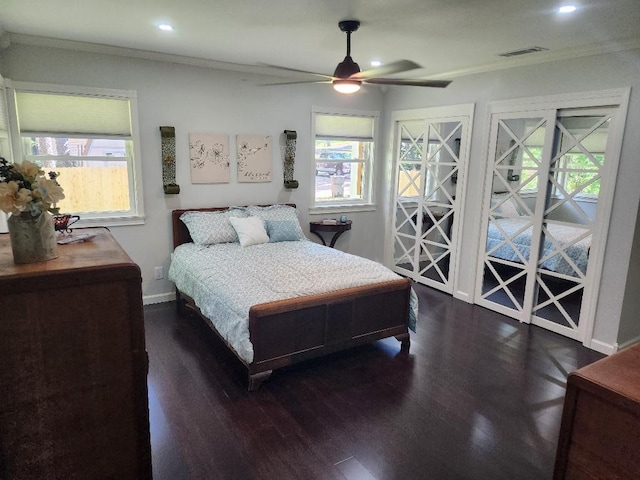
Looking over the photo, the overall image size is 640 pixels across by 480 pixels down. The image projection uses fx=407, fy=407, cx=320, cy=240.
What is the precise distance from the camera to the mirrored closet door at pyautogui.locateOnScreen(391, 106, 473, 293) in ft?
15.7

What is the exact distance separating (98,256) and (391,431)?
1911 mm

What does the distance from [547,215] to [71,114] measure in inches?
182

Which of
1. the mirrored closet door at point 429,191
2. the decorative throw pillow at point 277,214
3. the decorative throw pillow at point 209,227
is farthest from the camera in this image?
the mirrored closet door at point 429,191

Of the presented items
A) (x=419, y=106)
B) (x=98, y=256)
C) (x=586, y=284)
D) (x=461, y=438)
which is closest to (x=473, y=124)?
(x=419, y=106)

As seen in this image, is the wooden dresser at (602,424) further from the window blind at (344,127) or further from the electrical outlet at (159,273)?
the window blind at (344,127)

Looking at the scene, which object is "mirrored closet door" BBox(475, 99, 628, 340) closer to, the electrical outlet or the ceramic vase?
the electrical outlet

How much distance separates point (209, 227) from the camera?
431 cm

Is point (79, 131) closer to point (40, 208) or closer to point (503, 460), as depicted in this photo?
point (40, 208)

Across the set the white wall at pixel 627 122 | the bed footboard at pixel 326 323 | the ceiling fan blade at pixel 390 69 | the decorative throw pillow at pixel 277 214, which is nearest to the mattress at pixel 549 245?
the white wall at pixel 627 122

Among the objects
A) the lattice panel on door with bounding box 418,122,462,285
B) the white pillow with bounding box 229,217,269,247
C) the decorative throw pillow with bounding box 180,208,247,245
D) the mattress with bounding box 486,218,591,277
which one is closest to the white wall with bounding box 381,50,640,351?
the mattress with bounding box 486,218,591,277

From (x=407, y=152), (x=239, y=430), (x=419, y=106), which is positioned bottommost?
(x=239, y=430)

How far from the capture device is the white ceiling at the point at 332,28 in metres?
2.61

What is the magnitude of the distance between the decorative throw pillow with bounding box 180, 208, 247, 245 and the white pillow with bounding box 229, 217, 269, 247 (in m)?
0.08

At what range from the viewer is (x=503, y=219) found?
4309 millimetres
